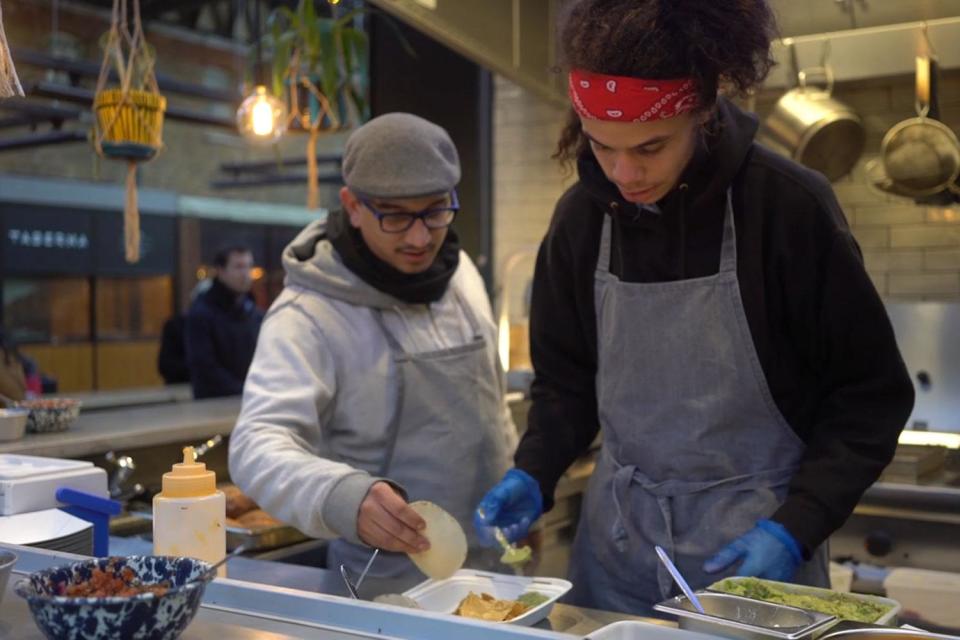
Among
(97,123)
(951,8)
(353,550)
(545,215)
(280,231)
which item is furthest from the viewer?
(280,231)

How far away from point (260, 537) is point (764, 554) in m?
1.25

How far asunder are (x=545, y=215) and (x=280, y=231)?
9042mm

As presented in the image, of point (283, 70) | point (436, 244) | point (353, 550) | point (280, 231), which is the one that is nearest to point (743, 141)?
point (436, 244)

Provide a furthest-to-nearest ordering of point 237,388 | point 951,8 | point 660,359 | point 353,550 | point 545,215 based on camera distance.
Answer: point 237,388 → point 545,215 → point 951,8 → point 353,550 → point 660,359

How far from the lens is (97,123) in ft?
10.3

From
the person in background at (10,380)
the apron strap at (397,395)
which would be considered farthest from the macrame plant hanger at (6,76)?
the person in background at (10,380)

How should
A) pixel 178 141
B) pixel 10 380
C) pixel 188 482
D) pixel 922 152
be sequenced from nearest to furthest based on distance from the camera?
1. pixel 188 482
2. pixel 10 380
3. pixel 922 152
4. pixel 178 141

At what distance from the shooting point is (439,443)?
7.69ft

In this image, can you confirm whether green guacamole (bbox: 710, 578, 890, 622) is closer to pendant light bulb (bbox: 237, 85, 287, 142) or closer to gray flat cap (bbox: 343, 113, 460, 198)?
gray flat cap (bbox: 343, 113, 460, 198)

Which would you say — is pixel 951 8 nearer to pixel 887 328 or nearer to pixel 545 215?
pixel 545 215

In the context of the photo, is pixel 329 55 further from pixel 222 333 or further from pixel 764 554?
pixel 764 554

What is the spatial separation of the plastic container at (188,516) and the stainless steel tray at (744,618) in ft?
2.10

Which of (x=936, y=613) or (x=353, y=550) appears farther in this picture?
(x=936, y=613)

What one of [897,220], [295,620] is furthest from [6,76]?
[897,220]
